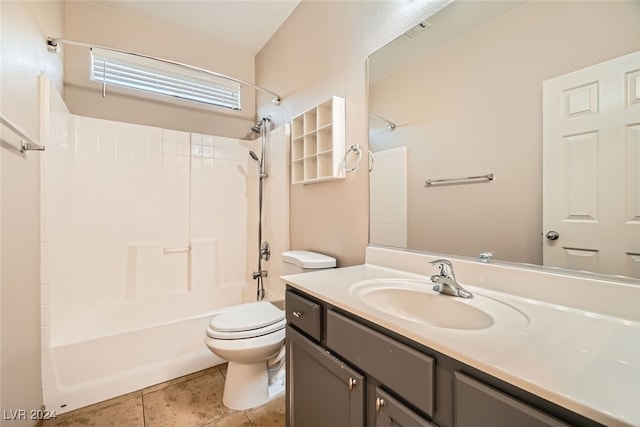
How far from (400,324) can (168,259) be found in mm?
2293

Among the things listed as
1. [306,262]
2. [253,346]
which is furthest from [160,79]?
[253,346]

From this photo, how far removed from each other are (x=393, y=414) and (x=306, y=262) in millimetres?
967

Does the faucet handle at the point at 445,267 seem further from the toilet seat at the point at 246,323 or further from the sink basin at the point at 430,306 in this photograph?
the toilet seat at the point at 246,323

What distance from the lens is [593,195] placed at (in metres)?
0.82

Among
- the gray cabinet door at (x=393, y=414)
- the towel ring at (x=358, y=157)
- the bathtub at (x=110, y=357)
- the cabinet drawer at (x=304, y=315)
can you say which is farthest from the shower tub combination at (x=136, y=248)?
the gray cabinet door at (x=393, y=414)

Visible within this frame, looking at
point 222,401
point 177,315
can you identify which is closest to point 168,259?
point 177,315

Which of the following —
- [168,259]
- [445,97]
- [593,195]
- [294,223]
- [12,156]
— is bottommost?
[168,259]

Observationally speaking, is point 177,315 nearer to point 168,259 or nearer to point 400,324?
point 168,259

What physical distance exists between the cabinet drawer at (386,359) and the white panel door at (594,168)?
60cm

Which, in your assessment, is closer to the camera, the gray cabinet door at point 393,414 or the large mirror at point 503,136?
the gray cabinet door at point 393,414

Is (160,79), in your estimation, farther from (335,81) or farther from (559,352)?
(559,352)

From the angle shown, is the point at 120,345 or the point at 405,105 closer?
the point at 405,105

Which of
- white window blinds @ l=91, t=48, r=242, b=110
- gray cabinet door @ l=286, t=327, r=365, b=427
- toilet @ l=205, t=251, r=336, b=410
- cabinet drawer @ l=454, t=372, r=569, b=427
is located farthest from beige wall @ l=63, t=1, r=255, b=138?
cabinet drawer @ l=454, t=372, r=569, b=427

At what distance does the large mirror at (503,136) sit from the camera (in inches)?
31.3
